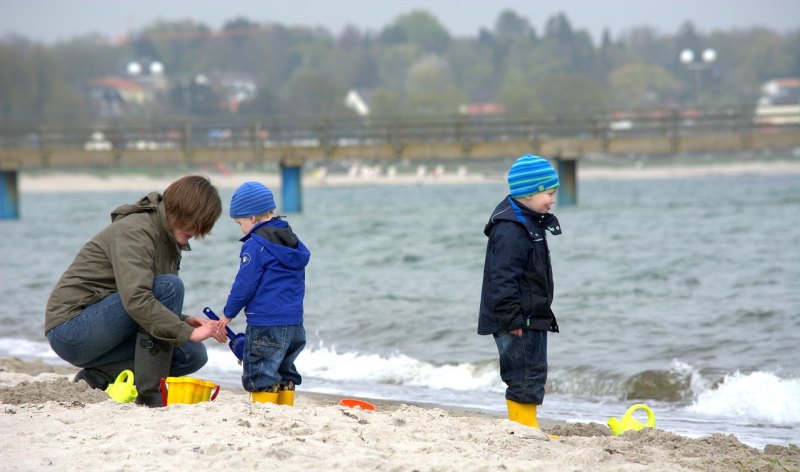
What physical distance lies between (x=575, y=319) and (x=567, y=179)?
18.6m

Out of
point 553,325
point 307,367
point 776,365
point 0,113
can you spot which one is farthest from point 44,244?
point 0,113

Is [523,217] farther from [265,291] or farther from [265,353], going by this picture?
[265,353]

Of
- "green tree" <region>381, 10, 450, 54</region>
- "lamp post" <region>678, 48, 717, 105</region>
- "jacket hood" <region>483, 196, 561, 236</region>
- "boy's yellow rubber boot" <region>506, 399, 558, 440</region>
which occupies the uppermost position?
"green tree" <region>381, 10, 450, 54</region>

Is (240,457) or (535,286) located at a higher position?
(535,286)

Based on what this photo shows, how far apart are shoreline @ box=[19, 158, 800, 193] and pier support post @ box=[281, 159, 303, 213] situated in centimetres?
2165

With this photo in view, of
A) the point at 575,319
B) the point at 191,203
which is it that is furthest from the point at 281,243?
the point at 575,319

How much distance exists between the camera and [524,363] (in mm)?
4926

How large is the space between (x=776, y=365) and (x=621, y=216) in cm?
1921

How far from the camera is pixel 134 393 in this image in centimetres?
509

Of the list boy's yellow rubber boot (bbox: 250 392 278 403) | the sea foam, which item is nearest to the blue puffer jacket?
boy's yellow rubber boot (bbox: 250 392 278 403)

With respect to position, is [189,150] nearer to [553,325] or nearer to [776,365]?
[776,365]

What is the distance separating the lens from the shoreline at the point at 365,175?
55781mm

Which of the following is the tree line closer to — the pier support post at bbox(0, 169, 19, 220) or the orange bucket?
the pier support post at bbox(0, 169, 19, 220)

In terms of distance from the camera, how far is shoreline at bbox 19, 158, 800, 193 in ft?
183
